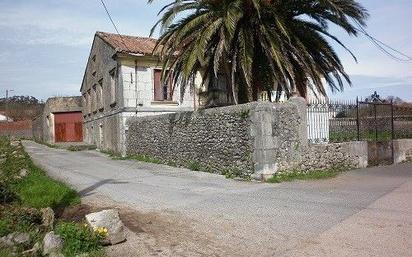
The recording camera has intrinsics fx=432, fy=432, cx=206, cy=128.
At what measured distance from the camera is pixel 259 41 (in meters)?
14.0

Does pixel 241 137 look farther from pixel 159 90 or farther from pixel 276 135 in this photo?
pixel 159 90

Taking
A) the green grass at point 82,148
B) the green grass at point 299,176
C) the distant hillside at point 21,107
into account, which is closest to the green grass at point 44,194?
the green grass at point 299,176

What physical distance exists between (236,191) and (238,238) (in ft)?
14.0

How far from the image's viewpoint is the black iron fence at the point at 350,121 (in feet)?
46.0

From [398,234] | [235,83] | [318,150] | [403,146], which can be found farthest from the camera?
[403,146]

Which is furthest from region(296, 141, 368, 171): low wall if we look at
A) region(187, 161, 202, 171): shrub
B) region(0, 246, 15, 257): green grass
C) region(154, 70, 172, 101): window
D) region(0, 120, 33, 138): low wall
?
region(0, 120, 33, 138): low wall

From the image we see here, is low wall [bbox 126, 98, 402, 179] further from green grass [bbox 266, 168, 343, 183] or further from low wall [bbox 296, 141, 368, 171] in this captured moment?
green grass [bbox 266, 168, 343, 183]

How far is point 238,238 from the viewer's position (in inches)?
251

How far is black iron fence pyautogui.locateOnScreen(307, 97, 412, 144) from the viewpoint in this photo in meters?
14.0

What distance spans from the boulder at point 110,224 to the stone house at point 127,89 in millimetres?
13784

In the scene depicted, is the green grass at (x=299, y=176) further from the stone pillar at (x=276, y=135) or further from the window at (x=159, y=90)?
the window at (x=159, y=90)

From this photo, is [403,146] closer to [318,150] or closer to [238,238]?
[318,150]

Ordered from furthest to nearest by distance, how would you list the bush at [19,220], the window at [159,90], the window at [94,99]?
the window at [94,99] < the window at [159,90] < the bush at [19,220]

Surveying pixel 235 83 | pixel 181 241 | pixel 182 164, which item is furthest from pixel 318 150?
pixel 181 241
